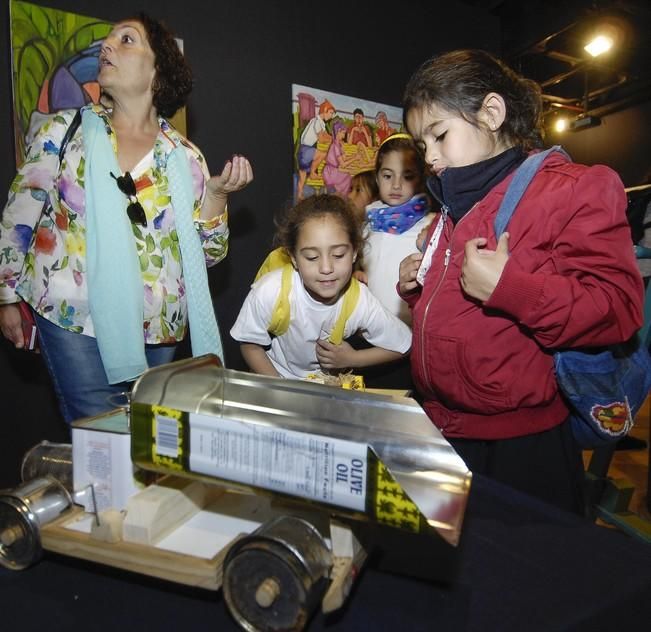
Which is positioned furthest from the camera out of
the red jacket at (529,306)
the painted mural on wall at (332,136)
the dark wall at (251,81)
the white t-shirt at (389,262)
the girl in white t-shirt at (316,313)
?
the painted mural on wall at (332,136)

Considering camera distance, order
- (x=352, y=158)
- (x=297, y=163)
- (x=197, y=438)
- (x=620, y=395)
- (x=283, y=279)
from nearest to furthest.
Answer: (x=197, y=438) < (x=620, y=395) < (x=283, y=279) < (x=297, y=163) < (x=352, y=158)

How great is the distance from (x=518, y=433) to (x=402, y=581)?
538 millimetres

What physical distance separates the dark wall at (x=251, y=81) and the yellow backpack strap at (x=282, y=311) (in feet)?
3.03

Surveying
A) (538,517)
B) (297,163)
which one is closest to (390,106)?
(297,163)

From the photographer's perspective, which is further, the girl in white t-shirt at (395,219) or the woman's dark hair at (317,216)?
the girl in white t-shirt at (395,219)

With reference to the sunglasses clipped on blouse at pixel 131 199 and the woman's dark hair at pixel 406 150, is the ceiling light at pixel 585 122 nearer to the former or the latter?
the woman's dark hair at pixel 406 150

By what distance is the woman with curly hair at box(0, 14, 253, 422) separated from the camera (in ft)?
4.92

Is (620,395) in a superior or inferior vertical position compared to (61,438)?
superior

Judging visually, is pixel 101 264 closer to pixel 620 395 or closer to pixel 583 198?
pixel 583 198

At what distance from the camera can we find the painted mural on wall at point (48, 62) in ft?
6.85

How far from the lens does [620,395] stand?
106 cm

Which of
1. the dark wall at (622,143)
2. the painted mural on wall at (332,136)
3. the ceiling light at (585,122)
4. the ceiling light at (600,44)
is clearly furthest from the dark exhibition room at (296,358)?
the ceiling light at (585,122)

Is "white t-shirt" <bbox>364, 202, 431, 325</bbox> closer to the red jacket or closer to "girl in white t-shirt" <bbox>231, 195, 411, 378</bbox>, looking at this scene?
"girl in white t-shirt" <bbox>231, 195, 411, 378</bbox>

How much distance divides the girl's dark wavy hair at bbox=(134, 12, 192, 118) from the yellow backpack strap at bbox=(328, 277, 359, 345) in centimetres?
85
